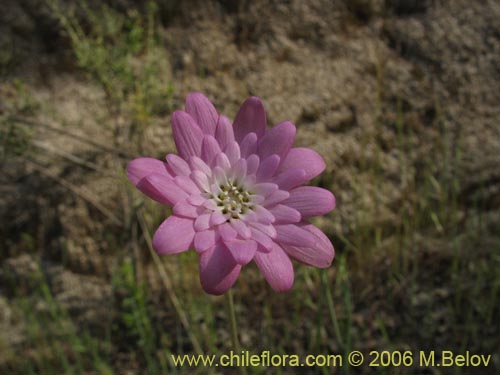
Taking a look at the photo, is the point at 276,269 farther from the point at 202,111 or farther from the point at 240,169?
the point at 202,111

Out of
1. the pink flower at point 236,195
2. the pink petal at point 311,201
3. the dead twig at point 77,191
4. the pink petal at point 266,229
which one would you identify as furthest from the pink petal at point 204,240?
the dead twig at point 77,191

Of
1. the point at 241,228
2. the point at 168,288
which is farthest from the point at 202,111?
the point at 168,288

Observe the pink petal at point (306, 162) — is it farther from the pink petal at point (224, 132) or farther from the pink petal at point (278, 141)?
the pink petal at point (224, 132)

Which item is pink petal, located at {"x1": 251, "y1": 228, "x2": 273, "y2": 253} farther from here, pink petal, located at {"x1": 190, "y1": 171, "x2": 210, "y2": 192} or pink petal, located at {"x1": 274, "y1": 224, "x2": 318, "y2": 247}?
pink petal, located at {"x1": 190, "y1": 171, "x2": 210, "y2": 192}

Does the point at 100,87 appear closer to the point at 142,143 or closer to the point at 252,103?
the point at 142,143

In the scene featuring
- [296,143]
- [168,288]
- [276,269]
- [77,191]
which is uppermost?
[276,269]

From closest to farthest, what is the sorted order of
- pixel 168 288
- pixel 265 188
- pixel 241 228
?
pixel 241 228
pixel 265 188
pixel 168 288

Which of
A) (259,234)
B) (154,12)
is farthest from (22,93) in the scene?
(259,234)
